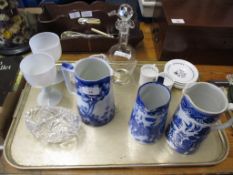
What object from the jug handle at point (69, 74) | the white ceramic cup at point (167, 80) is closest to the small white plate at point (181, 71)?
the white ceramic cup at point (167, 80)

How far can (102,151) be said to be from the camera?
18.7 inches

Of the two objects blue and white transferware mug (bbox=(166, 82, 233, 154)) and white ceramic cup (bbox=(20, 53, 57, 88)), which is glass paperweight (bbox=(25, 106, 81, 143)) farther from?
blue and white transferware mug (bbox=(166, 82, 233, 154))

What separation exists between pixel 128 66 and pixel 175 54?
0.48 ft

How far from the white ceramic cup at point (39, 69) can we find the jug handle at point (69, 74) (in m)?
0.02

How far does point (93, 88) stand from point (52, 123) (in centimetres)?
17

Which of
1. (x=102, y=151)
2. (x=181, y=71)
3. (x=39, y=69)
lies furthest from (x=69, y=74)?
(x=181, y=71)

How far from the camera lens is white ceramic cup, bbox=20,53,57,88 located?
1.46ft

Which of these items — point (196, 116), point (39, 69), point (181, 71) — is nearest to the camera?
point (196, 116)

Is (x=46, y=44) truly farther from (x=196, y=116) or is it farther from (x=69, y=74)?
(x=196, y=116)

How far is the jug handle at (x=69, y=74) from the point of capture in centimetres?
45

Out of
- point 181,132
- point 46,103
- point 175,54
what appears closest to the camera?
point 181,132

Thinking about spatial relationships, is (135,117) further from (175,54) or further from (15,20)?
(15,20)

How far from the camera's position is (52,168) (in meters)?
0.45

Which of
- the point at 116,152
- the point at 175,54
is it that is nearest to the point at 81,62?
the point at 116,152
